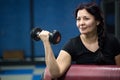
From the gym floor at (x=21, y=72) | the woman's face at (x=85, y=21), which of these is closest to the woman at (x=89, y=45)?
the woman's face at (x=85, y=21)

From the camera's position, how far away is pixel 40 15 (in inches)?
232

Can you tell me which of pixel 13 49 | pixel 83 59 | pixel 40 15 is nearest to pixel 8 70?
pixel 13 49

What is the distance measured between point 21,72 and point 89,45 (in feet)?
11.1

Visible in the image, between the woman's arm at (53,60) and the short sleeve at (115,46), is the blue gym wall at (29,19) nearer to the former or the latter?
the short sleeve at (115,46)

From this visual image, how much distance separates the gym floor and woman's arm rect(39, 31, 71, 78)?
2710 millimetres

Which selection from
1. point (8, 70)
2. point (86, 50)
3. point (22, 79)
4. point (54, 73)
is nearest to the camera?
point (54, 73)

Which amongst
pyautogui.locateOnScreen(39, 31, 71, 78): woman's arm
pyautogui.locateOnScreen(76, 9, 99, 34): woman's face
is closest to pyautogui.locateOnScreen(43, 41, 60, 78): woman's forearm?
pyautogui.locateOnScreen(39, 31, 71, 78): woman's arm

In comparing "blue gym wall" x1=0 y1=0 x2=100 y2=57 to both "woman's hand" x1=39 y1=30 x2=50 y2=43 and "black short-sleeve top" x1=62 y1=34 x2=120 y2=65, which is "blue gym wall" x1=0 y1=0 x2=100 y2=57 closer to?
"black short-sleeve top" x1=62 y1=34 x2=120 y2=65

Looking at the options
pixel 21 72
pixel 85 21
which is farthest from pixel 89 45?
pixel 21 72

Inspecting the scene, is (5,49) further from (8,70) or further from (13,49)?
(8,70)

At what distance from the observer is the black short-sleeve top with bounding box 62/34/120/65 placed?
84.5 inches

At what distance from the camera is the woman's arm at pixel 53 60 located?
190 cm

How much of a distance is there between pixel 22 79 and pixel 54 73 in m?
2.96

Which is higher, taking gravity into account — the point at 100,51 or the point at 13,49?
the point at 100,51
